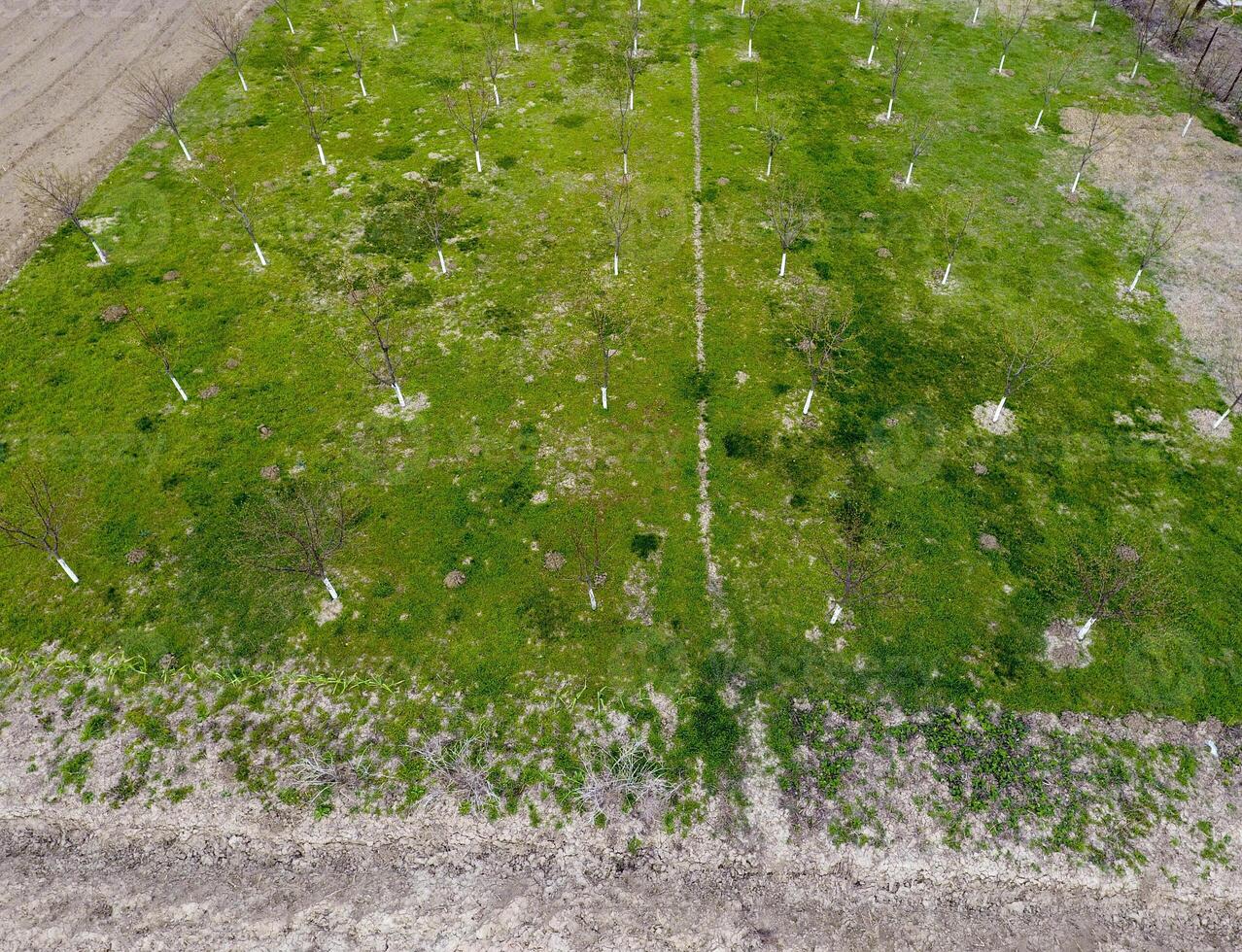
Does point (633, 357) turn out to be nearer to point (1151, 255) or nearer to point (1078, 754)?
point (1078, 754)

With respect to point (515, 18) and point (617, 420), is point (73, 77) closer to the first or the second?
point (515, 18)

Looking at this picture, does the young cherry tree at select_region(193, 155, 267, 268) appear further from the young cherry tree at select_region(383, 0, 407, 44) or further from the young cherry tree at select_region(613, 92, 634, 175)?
the young cherry tree at select_region(613, 92, 634, 175)

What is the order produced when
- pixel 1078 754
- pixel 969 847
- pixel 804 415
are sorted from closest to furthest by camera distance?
1. pixel 969 847
2. pixel 1078 754
3. pixel 804 415

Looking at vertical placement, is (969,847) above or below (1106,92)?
below

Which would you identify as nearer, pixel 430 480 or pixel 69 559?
pixel 69 559

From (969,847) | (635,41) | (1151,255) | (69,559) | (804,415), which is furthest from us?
(635,41)

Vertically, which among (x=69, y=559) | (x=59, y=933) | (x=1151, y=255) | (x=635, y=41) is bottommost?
(x=59, y=933)

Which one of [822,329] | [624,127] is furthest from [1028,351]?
[624,127]

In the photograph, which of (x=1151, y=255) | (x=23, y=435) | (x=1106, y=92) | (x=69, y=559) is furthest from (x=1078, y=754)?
(x=1106, y=92)
